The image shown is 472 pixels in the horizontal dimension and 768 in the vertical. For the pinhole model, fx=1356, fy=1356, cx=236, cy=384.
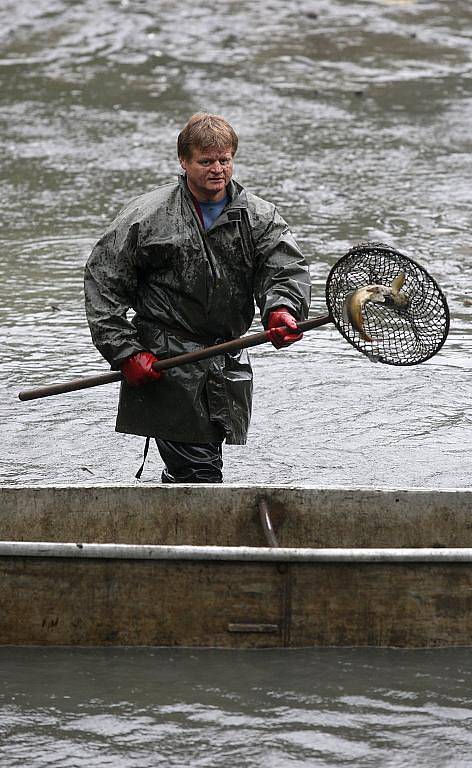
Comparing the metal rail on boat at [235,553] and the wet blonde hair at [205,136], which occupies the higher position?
the wet blonde hair at [205,136]

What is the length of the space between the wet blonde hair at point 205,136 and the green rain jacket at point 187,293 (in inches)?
8.1

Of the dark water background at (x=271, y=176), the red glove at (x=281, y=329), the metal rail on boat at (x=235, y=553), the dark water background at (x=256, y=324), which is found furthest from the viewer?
the dark water background at (x=271, y=176)

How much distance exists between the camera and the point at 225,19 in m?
18.8

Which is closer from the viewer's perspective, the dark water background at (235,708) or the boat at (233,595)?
the dark water background at (235,708)

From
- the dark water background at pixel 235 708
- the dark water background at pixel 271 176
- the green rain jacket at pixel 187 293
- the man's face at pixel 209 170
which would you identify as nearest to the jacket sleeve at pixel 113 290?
the green rain jacket at pixel 187 293

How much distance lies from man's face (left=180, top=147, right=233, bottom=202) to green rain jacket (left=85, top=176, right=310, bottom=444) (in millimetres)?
85

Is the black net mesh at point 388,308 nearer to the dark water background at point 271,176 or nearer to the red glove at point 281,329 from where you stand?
the red glove at point 281,329

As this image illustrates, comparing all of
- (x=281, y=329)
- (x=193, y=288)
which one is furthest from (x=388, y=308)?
(x=193, y=288)

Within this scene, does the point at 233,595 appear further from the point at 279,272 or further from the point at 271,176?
the point at 271,176

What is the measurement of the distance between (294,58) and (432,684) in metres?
12.8

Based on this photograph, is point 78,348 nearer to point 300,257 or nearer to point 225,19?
point 300,257

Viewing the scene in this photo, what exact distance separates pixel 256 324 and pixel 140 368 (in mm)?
3350

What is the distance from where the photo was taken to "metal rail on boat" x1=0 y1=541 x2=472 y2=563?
4.97 metres

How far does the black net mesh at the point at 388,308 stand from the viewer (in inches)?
213
